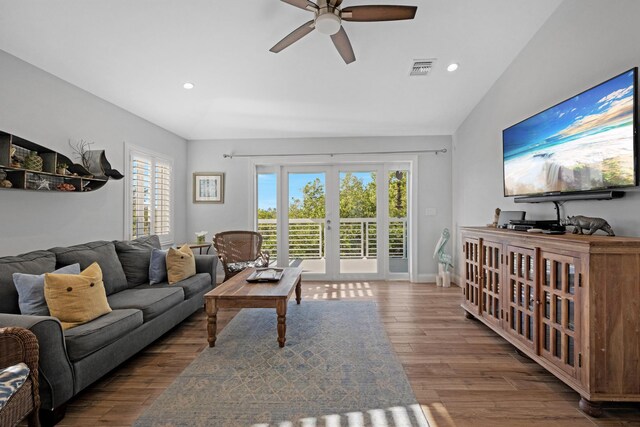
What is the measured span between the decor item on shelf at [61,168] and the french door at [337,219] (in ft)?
9.16

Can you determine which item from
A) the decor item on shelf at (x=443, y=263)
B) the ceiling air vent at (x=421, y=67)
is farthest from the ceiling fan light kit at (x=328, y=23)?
the decor item on shelf at (x=443, y=263)

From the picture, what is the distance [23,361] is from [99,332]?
0.46m

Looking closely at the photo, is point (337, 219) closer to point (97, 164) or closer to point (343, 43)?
point (343, 43)

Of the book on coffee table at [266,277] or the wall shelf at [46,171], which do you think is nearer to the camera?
the wall shelf at [46,171]

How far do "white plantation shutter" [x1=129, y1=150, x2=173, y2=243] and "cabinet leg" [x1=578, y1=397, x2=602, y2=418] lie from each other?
4.46 metres

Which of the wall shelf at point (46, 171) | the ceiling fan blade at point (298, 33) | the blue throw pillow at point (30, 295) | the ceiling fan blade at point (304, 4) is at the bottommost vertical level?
the blue throw pillow at point (30, 295)

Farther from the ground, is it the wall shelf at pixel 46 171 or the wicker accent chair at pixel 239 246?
the wall shelf at pixel 46 171

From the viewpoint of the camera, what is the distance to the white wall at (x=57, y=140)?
7.80 feet

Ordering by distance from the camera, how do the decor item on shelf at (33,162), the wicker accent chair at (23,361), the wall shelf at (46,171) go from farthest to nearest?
the decor item on shelf at (33,162) < the wall shelf at (46,171) < the wicker accent chair at (23,361)

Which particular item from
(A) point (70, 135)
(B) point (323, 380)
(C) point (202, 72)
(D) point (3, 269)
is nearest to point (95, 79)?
(A) point (70, 135)

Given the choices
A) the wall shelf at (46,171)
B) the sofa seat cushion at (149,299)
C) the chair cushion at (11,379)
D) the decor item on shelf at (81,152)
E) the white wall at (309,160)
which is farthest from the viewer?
the white wall at (309,160)

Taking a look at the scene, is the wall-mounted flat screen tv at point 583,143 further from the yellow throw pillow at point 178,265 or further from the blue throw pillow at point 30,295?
the blue throw pillow at point 30,295

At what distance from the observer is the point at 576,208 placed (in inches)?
94.1

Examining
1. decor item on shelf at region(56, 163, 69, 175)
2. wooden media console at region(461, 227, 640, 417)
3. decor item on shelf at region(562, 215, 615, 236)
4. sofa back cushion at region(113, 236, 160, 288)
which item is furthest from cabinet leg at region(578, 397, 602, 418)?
decor item on shelf at region(56, 163, 69, 175)
